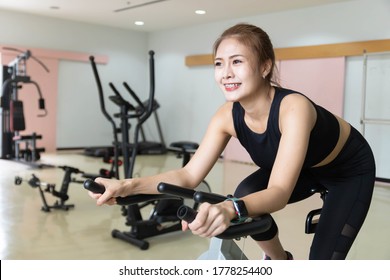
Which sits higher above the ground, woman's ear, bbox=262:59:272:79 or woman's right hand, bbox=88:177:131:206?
woman's ear, bbox=262:59:272:79

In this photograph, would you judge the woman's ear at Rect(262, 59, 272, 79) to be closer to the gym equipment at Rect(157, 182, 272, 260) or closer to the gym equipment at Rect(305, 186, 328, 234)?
the gym equipment at Rect(157, 182, 272, 260)

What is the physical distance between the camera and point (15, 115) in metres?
6.60

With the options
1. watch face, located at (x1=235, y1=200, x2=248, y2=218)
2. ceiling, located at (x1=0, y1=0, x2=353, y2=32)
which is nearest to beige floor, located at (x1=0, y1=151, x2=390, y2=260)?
watch face, located at (x1=235, y1=200, x2=248, y2=218)

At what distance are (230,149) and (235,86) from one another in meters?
6.60

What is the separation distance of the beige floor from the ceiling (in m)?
3.02

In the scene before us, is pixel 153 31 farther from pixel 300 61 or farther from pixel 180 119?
pixel 300 61

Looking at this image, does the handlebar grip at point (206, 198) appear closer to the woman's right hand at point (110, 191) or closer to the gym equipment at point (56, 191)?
the woman's right hand at point (110, 191)

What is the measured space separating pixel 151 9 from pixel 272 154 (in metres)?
6.51

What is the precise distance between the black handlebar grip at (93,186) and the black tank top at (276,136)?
1.61 feet

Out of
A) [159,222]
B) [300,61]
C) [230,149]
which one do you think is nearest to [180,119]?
[230,149]

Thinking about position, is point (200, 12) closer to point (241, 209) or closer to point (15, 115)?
point (15, 115)

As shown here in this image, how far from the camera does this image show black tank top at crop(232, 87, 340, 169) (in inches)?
51.9

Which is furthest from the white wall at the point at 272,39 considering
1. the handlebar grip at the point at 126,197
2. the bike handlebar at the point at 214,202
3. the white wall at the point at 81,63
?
the bike handlebar at the point at 214,202

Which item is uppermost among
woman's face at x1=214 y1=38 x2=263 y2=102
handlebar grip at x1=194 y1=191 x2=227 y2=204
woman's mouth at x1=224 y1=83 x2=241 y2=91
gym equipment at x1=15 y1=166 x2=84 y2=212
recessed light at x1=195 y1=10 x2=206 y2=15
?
recessed light at x1=195 y1=10 x2=206 y2=15
